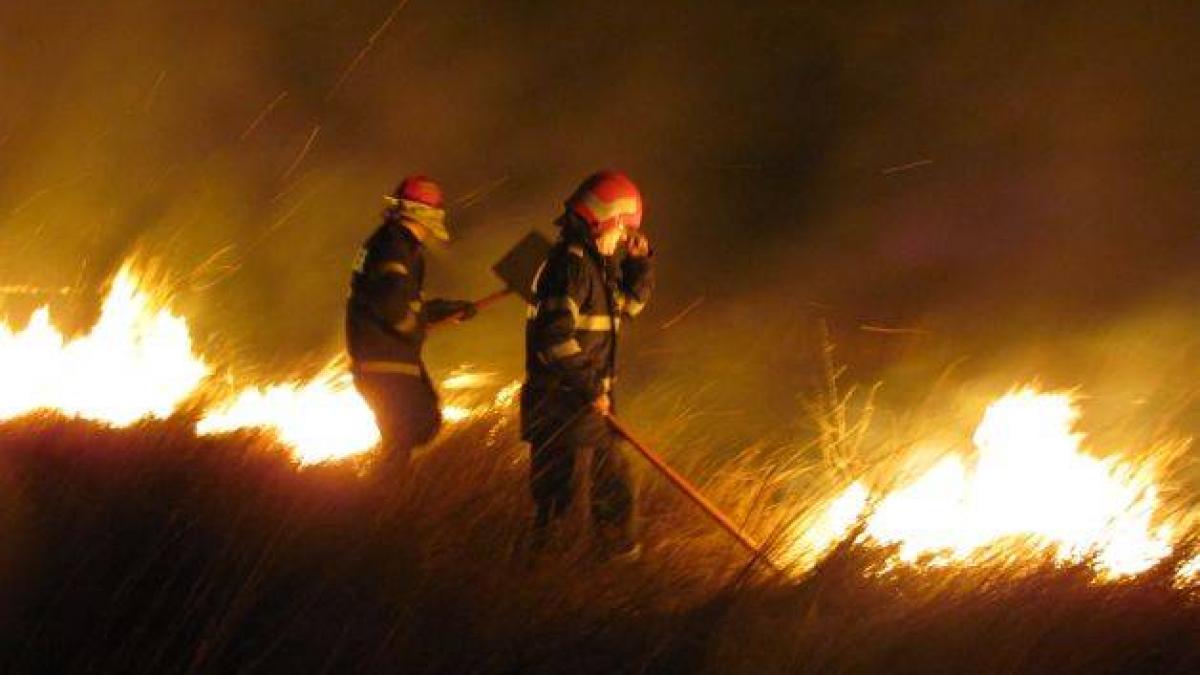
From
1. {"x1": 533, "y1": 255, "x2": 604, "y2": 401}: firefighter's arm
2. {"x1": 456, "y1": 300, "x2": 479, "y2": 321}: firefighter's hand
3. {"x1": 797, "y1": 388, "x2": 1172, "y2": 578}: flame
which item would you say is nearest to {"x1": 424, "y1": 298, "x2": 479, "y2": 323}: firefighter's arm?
{"x1": 456, "y1": 300, "x2": 479, "y2": 321}: firefighter's hand

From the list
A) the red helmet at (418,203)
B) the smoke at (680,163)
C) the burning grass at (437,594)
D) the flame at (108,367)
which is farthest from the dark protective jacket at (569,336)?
the smoke at (680,163)

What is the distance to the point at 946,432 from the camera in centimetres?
583

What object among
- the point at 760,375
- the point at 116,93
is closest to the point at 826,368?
the point at 760,375

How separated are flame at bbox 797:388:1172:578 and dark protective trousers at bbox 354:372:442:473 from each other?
1.76 metres

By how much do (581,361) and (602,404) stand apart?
0.19 metres

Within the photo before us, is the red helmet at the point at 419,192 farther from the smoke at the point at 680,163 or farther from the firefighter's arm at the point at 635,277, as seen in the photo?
the smoke at the point at 680,163

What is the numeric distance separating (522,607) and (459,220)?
23.8 ft

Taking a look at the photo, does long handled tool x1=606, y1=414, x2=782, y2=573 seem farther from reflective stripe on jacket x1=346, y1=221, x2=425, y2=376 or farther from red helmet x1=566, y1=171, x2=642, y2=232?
reflective stripe on jacket x1=346, y1=221, x2=425, y2=376

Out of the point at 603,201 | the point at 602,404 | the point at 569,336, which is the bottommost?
the point at 602,404

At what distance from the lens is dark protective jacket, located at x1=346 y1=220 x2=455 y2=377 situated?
4.46 meters

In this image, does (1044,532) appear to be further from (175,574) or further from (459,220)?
(459,220)

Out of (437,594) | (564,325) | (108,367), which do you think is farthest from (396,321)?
(108,367)

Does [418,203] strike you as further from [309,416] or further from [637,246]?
[309,416]

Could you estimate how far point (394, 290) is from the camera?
→ 4.46 meters
